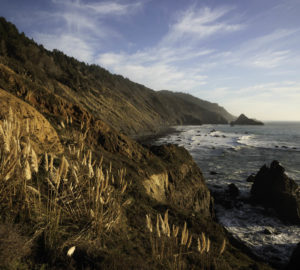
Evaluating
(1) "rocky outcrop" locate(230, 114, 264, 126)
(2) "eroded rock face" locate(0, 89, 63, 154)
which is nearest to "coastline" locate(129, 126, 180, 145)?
(2) "eroded rock face" locate(0, 89, 63, 154)

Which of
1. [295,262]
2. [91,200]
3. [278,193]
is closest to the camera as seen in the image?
[91,200]

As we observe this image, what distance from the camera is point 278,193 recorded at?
1312cm

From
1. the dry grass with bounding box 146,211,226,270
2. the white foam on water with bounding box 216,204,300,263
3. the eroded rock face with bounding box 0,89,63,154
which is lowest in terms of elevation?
the white foam on water with bounding box 216,204,300,263

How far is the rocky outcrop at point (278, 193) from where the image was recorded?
38.9 feet

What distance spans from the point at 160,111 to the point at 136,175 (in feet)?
320

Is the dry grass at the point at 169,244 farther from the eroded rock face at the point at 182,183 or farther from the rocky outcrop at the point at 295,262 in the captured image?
the rocky outcrop at the point at 295,262

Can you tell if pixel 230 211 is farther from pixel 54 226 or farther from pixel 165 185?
pixel 54 226

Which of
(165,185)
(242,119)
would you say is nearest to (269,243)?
(165,185)

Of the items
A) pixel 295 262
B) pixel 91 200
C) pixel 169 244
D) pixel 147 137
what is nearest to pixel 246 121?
pixel 147 137

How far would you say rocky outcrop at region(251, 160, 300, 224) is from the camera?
11.9 meters

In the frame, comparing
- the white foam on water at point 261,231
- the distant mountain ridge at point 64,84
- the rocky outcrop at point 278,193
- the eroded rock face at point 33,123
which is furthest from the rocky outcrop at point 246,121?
the eroded rock face at point 33,123

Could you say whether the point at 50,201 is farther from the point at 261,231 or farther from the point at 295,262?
the point at 261,231

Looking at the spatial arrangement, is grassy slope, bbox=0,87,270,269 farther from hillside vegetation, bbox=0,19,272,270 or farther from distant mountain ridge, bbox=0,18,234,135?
distant mountain ridge, bbox=0,18,234,135

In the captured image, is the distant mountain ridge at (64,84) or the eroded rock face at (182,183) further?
the distant mountain ridge at (64,84)
